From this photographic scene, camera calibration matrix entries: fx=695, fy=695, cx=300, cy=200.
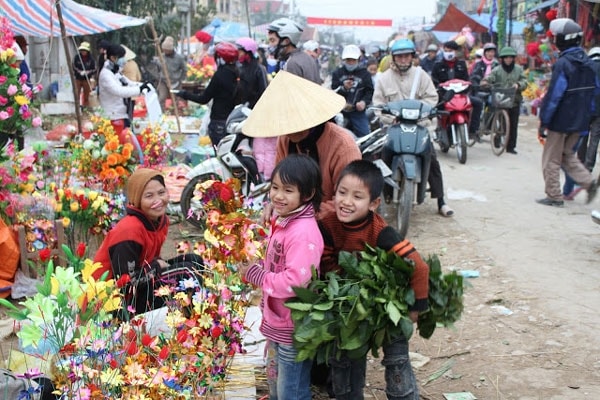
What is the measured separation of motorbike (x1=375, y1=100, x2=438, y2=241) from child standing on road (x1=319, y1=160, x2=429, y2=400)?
3389mm

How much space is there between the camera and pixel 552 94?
7.73 meters

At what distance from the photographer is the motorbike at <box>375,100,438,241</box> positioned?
6629 mm

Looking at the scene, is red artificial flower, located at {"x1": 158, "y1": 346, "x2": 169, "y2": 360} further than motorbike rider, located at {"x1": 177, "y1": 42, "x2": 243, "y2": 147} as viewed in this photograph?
No

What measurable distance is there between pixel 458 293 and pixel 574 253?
3.65 metres

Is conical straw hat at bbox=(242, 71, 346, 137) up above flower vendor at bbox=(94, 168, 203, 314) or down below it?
above

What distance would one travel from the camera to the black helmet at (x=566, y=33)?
7562mm

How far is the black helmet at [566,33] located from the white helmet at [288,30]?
2829 mm

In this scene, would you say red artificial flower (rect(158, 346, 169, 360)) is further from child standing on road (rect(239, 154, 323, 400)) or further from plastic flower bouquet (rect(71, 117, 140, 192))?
plastic flower bouquet (rect(71, 117, 140, 192))

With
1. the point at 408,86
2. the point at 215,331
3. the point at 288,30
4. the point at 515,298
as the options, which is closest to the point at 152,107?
the point at 288,30

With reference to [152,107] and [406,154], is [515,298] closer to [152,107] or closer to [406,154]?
[406,154]

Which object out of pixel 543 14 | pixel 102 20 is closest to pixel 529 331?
pixel 102 20

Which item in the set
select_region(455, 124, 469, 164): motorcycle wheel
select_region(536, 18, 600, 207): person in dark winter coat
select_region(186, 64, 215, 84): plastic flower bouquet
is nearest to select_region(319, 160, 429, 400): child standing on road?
select_region(536, 18, 600, 207): person in dark winter coat

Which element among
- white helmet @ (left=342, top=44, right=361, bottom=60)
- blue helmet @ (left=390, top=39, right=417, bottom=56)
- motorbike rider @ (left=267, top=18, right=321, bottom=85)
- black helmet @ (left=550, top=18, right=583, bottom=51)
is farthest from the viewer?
white helmet @ (left=342, top=44, right=361, bottom=60)

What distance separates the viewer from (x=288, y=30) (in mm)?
7617
